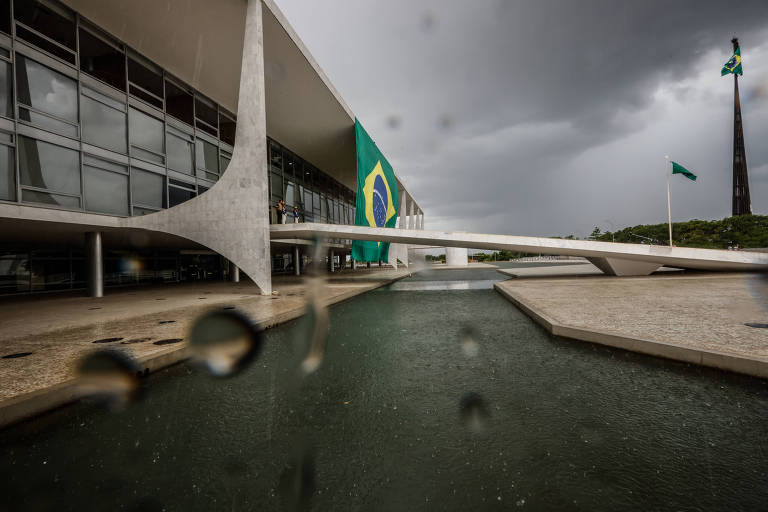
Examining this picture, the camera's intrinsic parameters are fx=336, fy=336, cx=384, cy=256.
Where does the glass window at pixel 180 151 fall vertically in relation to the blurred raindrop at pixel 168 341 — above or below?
above

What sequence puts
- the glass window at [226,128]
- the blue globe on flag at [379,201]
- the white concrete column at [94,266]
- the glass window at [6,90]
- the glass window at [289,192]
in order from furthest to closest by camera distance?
the blue globe on flag at [379,201] < the glass window at [289,192] < the glass window at [226,128] < the white concrete column at [94,266] < the glass window at [6,90]

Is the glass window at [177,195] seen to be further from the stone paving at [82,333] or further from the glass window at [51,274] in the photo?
the glass window at [51,274]

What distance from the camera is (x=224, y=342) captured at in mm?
6895

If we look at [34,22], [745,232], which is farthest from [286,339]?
[745,232]

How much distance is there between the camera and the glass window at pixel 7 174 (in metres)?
10.4

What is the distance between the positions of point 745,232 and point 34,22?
77.0 metres

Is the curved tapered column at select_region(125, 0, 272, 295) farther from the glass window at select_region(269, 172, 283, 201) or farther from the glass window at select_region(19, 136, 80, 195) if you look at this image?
the glass window at select_region(269, 172, 283, 201)

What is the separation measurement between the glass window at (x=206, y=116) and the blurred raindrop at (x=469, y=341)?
17.8 metres

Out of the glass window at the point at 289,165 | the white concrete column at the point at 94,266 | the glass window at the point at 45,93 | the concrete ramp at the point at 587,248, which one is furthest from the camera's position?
the glass window at the point at 289,165

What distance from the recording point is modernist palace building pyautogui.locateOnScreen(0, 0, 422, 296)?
11.1 meters

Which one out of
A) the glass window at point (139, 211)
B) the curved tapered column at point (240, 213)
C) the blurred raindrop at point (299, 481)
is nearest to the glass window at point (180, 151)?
the glass window at point (139, 211)

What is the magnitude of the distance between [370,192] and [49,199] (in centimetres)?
1871

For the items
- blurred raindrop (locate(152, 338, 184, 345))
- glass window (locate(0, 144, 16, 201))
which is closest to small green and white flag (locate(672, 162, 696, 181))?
blurred raindrop (locate(152, 338, 184, 345))

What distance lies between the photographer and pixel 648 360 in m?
4.78
